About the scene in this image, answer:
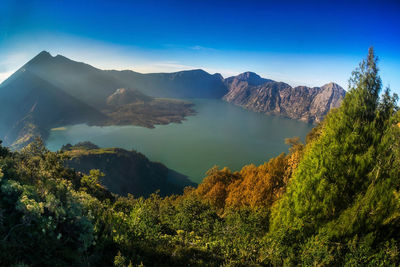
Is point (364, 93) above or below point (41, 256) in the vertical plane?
above

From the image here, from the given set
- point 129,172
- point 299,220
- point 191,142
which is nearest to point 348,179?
point 299,220

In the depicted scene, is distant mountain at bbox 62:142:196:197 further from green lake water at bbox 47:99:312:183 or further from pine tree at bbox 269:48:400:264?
pine tree at bbox 269:48:400:264

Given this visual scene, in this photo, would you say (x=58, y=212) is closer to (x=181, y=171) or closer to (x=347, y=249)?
(x=347, y=249)

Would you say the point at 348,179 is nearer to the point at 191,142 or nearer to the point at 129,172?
the point at 129,172

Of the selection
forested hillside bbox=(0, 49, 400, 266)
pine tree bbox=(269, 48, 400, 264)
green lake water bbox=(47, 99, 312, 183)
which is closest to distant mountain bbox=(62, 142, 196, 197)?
green lake water bbox=(47, 99, 312, 183)

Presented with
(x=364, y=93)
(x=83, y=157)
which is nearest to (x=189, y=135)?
(x=83, y=157)

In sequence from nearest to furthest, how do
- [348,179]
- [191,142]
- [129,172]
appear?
[348,179] → [129,172] → [191,142]
